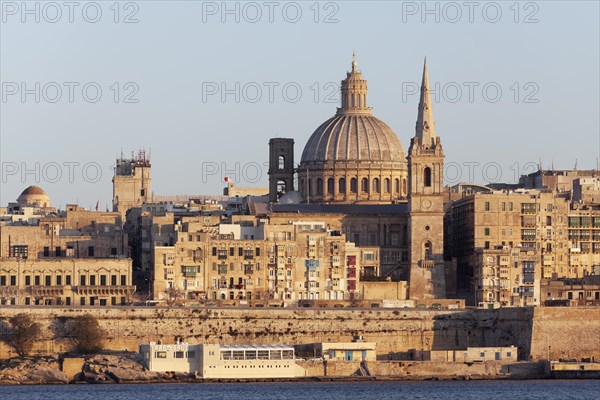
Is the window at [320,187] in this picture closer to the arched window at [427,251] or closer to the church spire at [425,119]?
the church spire at [425,119]

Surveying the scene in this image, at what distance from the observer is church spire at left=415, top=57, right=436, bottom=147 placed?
134750 mm

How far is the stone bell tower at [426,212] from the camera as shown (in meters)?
131

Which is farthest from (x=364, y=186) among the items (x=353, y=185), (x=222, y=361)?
(x=222, y=361)

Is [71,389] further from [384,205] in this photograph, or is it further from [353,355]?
[384,205]

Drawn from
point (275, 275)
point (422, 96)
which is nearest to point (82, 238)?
point (275, 275)

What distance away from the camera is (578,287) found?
130750 mm

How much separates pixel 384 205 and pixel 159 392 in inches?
1652

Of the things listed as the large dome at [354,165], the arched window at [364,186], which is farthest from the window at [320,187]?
the arched window at [364,186]

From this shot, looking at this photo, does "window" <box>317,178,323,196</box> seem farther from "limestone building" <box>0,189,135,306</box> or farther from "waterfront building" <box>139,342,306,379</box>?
"waterfront building" <box>139,342,306,379</box>

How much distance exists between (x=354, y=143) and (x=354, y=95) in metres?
4.64

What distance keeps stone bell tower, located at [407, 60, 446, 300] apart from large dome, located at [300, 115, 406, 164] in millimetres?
12326

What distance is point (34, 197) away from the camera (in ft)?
579

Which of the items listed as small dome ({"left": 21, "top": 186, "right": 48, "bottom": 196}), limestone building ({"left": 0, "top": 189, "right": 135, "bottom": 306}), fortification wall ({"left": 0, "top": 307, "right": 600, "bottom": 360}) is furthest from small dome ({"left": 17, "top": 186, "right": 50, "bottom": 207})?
fortification wall ({"left": 0, "top": 307, "right": 600, "bottom": 360})

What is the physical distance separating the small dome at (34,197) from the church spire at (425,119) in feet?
149
